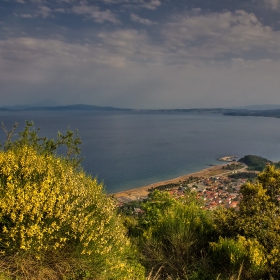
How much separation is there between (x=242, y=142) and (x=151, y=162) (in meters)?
40.7

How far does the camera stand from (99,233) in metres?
4.25

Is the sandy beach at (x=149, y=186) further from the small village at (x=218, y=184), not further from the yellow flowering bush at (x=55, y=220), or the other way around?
the yellow flowering bush at (x=55, y=220)

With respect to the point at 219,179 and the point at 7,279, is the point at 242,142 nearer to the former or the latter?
the point at 219,179

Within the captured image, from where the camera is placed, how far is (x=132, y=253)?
5.82 meters

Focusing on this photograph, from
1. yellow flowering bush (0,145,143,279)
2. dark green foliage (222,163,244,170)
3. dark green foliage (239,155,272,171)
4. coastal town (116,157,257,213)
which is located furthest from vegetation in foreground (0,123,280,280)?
dark green foliage (222,163,244,170)

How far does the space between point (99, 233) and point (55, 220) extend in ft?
2.29

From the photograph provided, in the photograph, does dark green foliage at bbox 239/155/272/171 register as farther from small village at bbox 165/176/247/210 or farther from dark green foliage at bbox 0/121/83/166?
dark green foliage at bbox 0/121/83/166

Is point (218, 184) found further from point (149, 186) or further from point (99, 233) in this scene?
point (99, 233)

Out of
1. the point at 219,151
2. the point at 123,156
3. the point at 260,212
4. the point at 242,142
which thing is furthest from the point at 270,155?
the point at 260,212

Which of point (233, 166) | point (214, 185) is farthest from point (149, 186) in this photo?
point (233, 166)

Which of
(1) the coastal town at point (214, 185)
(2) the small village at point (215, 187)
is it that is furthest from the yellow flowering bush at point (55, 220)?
(2) the small village at point (215, 187)

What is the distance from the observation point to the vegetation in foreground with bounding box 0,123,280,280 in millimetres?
3803

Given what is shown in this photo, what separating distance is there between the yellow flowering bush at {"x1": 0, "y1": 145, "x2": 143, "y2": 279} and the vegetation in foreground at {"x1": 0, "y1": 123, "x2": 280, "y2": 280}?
1cm

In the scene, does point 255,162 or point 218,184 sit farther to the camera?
point 255,162
